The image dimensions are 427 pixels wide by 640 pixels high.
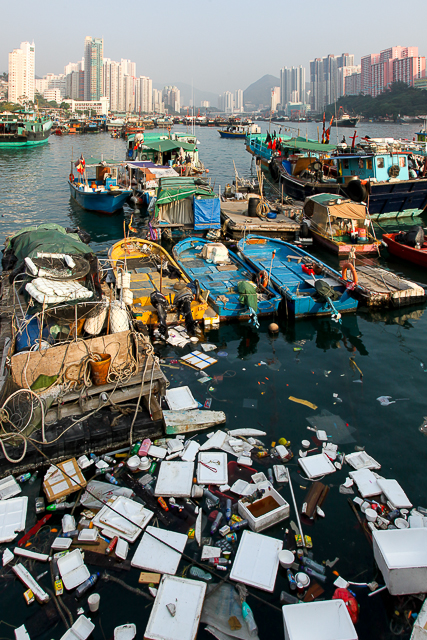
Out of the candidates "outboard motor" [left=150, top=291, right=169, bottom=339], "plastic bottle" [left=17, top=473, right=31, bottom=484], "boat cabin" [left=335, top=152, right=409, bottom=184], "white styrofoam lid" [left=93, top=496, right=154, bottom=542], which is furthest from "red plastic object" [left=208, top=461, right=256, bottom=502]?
"boat cabin" [left=335, top=152, right=409, bottom=184]

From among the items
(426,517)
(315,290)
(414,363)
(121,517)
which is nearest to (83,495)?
(121,517)

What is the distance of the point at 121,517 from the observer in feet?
20.6

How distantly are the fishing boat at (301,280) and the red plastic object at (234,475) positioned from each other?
6.63m

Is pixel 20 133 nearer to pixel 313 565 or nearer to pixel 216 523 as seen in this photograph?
pixel 216 523

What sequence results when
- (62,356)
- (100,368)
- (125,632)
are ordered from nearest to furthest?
(125,632), (62,356), (100,368)

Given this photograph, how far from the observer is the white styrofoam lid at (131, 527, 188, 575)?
5660 mm

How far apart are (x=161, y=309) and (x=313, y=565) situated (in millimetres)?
7653

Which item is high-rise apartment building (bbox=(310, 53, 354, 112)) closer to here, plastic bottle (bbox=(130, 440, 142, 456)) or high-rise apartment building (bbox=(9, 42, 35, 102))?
high-rise apartment building (bbox=(9, 42, 35, 102))

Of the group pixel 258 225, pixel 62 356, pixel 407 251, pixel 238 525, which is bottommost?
pixel 238 525

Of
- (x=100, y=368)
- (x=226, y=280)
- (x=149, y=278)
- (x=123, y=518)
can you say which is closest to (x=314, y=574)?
(x=123, y=518)

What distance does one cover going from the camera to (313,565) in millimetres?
5746

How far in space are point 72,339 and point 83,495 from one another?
3.10m

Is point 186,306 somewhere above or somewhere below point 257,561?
above

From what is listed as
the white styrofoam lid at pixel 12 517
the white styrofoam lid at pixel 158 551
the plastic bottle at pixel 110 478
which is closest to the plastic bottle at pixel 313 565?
the white styrofoam lid at pixel 158 551
